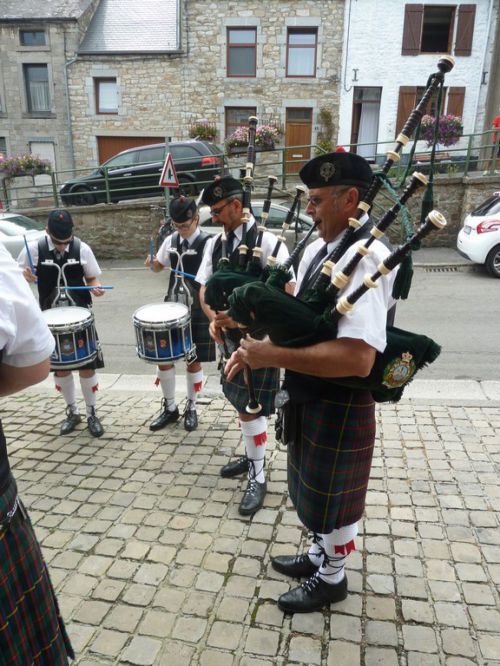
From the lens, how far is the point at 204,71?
18.5 meters

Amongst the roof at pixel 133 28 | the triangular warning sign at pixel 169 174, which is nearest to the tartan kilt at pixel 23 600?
the triangular warning sign at pixel 169 174

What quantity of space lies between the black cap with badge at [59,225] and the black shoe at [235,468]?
222 cm

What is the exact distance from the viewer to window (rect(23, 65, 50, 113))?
778 inches

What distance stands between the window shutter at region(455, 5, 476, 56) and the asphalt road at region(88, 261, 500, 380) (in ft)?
38.9

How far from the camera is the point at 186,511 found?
309cm

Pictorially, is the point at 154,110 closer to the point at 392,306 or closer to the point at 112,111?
the point at 112,111

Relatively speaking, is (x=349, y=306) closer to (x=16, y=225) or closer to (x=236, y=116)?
(x=16, y=225)

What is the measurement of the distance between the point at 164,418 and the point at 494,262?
7.80 meters

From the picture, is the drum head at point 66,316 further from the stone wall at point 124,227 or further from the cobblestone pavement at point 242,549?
the stone wall at point 124,227

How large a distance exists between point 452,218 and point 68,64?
607 inches

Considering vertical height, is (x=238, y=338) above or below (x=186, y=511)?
above

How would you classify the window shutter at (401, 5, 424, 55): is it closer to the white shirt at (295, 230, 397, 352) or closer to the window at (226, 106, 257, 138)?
the window at (226, 106, 257, 138)

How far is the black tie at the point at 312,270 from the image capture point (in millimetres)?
2049

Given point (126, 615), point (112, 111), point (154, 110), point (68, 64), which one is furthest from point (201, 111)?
point (126, 615)
